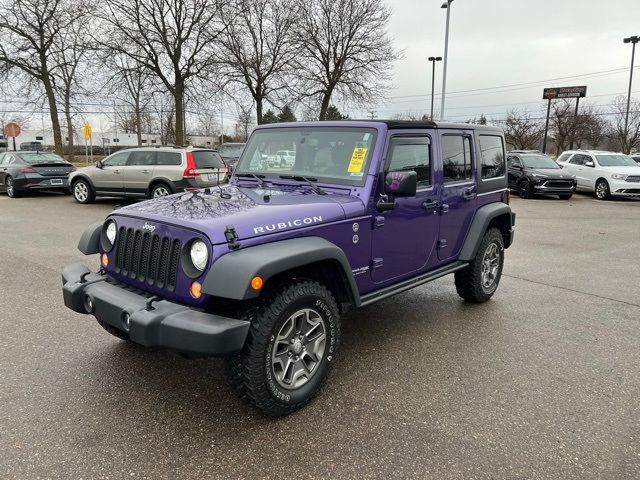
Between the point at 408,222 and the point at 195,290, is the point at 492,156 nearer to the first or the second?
the point at 408,222

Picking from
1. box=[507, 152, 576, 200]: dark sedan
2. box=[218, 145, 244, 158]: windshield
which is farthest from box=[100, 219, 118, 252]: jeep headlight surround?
box=[507, 152, 576, 200]: dark sedan

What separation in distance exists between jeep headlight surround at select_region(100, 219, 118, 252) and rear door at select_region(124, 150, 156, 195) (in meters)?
9.28

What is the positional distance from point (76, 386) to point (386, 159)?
276 cm

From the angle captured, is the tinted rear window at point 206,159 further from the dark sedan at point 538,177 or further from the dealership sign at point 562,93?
the dealership sign at point 562,93

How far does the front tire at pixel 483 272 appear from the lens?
16.7 feet

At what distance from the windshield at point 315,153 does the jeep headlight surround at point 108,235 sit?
4.33 ft

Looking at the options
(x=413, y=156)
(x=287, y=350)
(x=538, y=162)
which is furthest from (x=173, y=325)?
(x=538, y=162)

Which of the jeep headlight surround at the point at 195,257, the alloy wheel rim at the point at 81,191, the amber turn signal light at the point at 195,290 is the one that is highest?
the jeep headlight surround at the point at 195,257

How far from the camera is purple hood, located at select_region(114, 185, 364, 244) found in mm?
2871

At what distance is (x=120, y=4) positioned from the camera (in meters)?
20.6

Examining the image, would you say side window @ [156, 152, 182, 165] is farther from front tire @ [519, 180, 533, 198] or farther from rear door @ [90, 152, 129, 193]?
front tire @ [519, 180, 533, 198]

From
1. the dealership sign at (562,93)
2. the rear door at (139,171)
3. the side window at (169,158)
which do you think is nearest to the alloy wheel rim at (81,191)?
the rear door at (139,171)

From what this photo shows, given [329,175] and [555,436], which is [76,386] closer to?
[329,175]

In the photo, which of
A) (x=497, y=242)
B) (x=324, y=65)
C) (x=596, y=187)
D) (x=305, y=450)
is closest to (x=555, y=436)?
(x=305, y=450)
